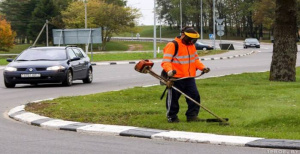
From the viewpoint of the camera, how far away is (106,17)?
9781 cm

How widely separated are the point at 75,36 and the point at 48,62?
24.8m

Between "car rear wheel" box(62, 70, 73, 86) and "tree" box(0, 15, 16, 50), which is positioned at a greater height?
"car rear wheel" box(62, 70, 73, 86)

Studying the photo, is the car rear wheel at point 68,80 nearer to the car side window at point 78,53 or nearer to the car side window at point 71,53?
the car side window at point 71,53

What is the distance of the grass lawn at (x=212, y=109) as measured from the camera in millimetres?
9820

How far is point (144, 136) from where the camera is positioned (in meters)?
9.27

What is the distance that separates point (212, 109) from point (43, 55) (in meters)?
10.7

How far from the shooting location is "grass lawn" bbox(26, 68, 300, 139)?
9.82 m

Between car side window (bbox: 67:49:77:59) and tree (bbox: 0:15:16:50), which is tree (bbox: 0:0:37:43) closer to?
tree (bbox: 0:15:16:50)

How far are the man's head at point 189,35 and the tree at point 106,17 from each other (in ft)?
283

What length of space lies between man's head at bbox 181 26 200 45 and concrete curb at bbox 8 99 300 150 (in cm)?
158

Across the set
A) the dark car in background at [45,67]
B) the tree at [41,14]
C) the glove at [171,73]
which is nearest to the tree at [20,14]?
the tree at [41,14]

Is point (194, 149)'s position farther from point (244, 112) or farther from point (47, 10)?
point (47, 10)

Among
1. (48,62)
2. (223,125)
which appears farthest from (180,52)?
(48,62)

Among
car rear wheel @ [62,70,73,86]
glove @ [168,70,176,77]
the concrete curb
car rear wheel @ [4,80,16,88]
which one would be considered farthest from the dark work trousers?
car rear wheel @ [4,80,16,88]
